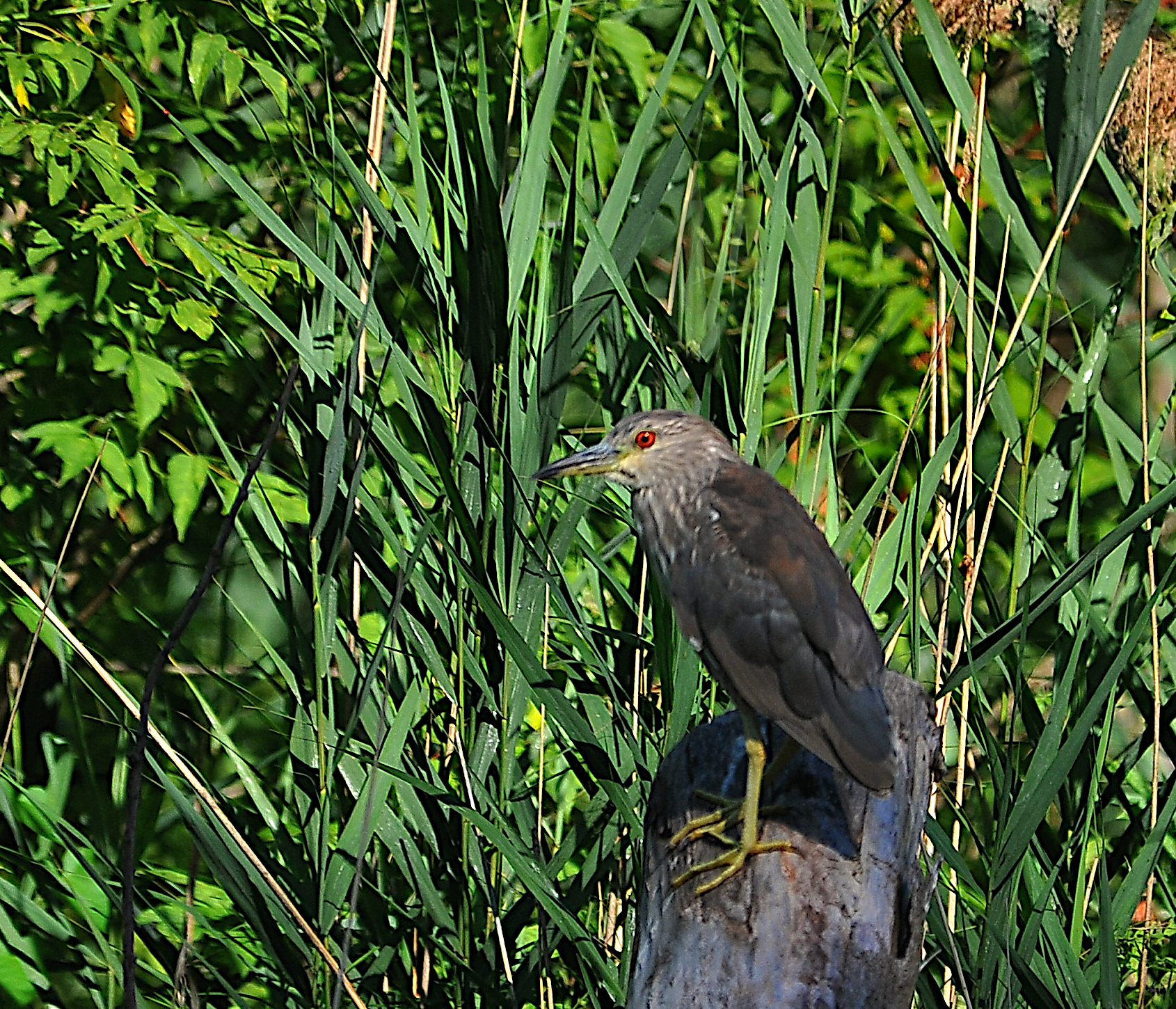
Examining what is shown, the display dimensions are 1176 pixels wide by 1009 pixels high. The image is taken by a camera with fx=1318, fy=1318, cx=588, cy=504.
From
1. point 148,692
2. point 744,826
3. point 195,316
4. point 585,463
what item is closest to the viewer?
point 148,692

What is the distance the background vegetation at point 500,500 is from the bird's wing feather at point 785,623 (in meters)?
0.12

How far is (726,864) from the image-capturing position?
4.89 ft

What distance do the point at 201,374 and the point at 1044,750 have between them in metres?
1.95

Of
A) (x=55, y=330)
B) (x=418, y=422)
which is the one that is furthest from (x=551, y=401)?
(x=55, y=330)

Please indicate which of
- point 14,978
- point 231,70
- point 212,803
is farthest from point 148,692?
point 231,70

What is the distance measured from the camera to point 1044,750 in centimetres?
168

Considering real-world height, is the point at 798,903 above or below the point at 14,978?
above

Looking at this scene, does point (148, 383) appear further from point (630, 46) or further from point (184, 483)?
point (630, 46)

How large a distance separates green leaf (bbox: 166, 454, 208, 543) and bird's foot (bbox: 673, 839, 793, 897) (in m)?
1.43

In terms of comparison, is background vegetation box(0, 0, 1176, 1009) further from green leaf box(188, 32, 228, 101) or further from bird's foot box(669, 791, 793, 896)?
bird's foot box(669, 791, 793, 896)

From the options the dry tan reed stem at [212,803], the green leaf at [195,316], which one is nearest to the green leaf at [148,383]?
the green leaf at [195,316]

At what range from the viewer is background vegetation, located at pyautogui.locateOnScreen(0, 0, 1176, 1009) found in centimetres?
181

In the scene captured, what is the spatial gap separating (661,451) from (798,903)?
80cm

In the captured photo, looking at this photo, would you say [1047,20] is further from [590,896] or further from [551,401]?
[590,896]
